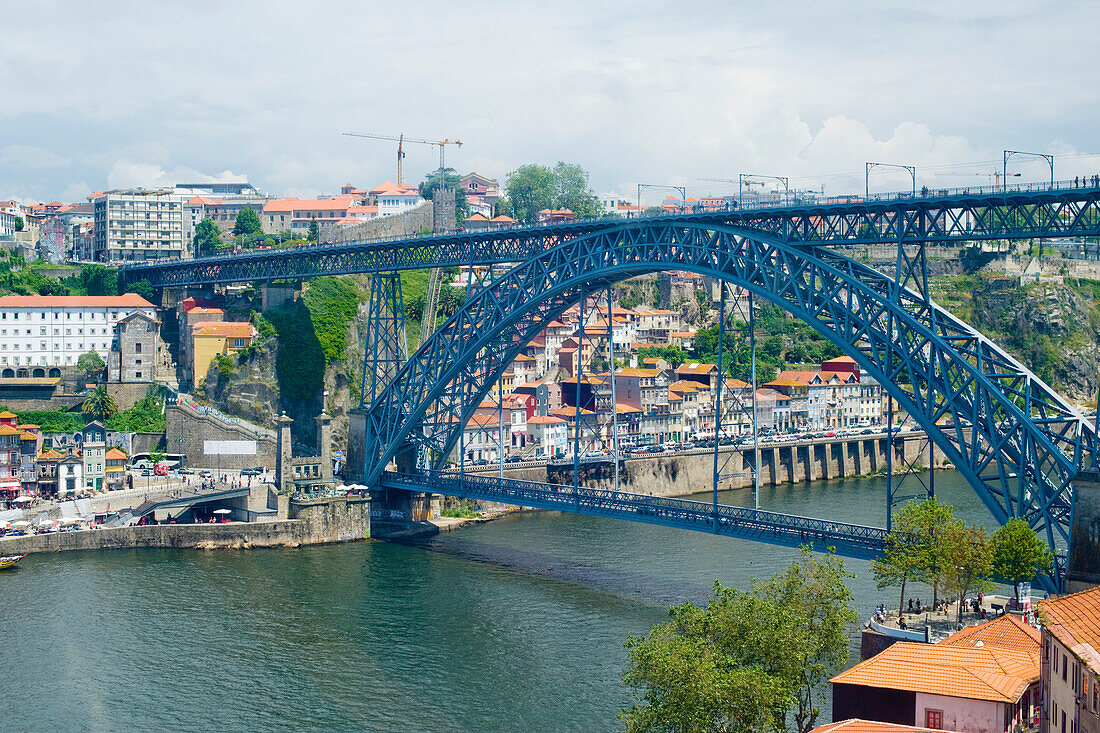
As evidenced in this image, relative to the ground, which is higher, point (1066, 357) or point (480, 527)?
point (1066, 357)

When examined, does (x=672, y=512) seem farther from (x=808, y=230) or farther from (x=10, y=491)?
(x=10, y=491)

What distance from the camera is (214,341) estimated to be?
7781 centimetres

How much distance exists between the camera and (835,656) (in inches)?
1180

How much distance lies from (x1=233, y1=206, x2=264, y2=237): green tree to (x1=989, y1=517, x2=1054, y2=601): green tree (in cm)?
8199

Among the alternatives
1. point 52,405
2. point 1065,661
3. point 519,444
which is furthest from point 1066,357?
point 1065,661

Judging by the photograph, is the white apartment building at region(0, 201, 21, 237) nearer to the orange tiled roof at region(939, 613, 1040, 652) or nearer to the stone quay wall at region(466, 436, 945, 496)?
the stone quay wall at region(466, 436, 945, 496)

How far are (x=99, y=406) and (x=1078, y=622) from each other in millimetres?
63949

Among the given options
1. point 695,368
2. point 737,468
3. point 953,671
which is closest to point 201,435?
point 737,468

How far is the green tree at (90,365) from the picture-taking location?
77.9 m

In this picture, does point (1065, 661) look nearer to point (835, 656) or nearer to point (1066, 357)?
point (835, 656)

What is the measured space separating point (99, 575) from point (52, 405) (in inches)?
1113

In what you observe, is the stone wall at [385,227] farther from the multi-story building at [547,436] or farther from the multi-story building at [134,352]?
the multi-story building at [547,436]

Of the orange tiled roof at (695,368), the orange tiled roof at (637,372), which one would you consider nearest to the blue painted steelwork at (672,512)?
the orange tiled roof at (637,372)

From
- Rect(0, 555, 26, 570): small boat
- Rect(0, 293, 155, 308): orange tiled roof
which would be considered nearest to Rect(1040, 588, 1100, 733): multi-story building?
Rect(0, 555, 26, 570): small boat
